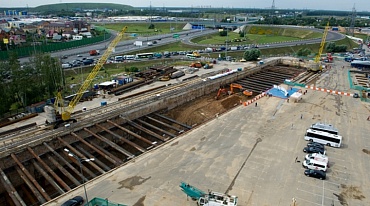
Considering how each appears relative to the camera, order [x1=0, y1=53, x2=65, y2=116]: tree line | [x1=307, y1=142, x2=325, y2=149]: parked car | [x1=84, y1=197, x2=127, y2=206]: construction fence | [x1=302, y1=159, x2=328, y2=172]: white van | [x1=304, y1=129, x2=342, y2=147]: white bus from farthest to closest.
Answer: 1. [x1=0, y1=53, x2=65, y2=116]: tree line
2. [x1=304, y1=129, x2=342, y2=147]: white bus
3. [x1=307, y1=142, x2=325, y2=149]: parked car
4. [x1=302, y1=159, x2=328, y2=172]: white van
5. [x1=84, y1=197, x2=127, y2=206]: construction fence

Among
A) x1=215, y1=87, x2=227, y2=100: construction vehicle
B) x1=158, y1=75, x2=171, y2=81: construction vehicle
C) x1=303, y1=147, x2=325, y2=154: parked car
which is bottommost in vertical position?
x1=303, y1=147, x2=325, y2=154: parked car

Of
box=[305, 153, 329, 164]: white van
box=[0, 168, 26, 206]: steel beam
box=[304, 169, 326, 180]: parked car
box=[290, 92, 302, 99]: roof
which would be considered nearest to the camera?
box=[0, 168, 26, 206]: steel beam

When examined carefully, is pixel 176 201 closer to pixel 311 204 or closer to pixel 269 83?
Result: pixel 311 204

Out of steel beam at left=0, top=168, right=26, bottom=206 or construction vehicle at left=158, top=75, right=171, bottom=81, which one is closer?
steel beam at left=0, top=168, right=26, bottom=206

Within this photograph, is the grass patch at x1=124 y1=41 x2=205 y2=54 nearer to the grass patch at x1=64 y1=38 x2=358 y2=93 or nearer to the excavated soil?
the grass patch at x1=64 y1=38 x2=358 y2=93

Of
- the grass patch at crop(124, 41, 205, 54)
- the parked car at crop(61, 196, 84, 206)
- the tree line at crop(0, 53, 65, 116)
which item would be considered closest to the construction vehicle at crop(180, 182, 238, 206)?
the parked car at crop(61, 196, 84, 206)

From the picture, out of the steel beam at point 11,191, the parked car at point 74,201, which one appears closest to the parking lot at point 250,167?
the parked car at point 74,201

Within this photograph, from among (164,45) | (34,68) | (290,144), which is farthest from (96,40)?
(290,144)
